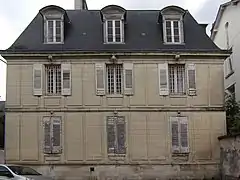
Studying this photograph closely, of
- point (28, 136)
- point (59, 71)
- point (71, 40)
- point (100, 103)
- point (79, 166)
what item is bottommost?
point (79, 166)

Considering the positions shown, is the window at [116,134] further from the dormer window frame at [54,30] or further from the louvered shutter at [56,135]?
the dormer window frame at [54,30]

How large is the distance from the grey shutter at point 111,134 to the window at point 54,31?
17.1 feet

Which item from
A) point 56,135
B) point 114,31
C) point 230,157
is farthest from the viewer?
point 114,31

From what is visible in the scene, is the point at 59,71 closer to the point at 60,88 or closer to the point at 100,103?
the point at 60,88

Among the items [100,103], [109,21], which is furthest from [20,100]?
[109,21]

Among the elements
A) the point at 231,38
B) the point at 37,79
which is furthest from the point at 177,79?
the point at 231,38

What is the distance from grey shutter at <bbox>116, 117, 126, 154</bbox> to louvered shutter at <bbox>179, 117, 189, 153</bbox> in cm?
304

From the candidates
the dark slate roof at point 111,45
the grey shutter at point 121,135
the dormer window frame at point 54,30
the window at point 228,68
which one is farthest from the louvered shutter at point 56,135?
the window at point 228,68

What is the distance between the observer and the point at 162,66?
2536cm

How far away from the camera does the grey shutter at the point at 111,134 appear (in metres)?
24.7

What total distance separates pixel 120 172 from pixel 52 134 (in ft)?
13.3

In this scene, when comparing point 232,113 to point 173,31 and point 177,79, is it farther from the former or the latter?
point 173,31

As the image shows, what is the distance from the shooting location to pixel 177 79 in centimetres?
2559

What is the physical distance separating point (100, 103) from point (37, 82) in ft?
11.6
